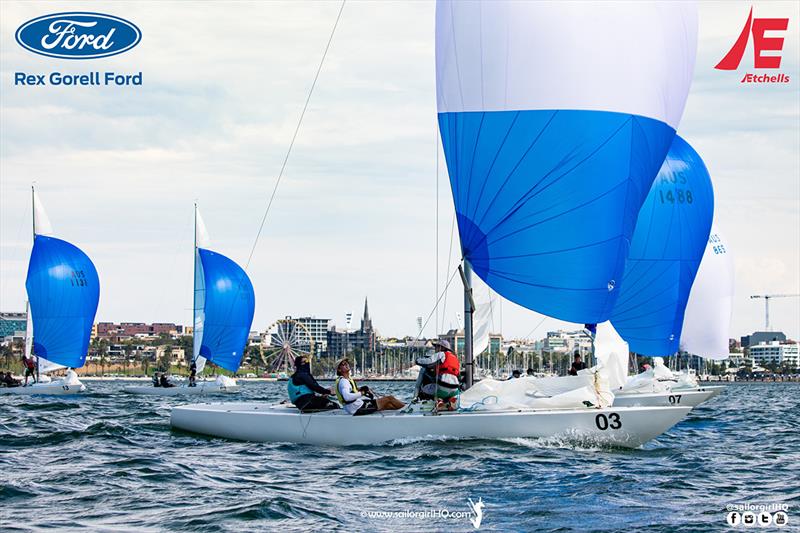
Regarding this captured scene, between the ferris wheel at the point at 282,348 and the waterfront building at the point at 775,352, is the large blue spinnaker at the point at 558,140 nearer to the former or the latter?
the ferris wheel at the point at 282,348

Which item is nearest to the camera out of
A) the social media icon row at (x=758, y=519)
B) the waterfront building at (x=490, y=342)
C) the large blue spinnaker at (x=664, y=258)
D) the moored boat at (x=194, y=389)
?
the social media icon row at (x=758, y=519)

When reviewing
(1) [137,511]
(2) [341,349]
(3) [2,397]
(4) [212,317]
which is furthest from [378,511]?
(2) [341,349]

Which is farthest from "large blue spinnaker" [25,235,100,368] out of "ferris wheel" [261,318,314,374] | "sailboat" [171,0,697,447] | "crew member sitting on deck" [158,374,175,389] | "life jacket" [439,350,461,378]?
"ferris wheel" [261,318,314,374]

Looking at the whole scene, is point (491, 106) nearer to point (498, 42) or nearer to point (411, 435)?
point (498, 42)

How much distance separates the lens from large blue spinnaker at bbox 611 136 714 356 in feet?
85.8

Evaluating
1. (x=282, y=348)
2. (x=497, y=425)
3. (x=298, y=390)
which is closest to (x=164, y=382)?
(x=298, y=390)

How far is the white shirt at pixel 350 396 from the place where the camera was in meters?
14.1

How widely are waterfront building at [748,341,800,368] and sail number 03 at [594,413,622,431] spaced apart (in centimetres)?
17434

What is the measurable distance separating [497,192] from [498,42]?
206 centimetres

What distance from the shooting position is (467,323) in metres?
→ 14.5

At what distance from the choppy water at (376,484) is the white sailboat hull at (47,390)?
21054 mm

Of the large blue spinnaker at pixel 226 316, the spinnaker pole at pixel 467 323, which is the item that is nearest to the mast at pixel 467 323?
the spinnaker pole at pixel 467 323

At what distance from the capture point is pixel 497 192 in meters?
14.5

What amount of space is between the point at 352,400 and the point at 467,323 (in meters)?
1.85
